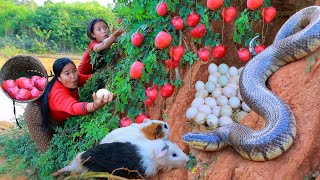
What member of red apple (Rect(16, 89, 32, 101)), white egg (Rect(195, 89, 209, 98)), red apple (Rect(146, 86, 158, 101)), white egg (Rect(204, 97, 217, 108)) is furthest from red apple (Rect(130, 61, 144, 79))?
red apple (Rect(16, 89, 32, 101))

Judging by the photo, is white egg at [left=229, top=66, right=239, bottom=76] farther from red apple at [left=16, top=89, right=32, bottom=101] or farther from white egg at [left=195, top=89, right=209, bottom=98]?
red apple at [left=16, top=89, right=32, bottom=101]

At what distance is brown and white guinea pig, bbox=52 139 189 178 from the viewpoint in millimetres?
2668

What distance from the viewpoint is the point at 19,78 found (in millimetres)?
5078

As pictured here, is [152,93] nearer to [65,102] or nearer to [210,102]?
[210,102]

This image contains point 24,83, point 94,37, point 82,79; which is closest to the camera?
point 24,83

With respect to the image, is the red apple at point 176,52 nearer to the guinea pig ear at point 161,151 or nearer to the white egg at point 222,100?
the white egg at point 222,100

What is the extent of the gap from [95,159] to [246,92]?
4.70ft

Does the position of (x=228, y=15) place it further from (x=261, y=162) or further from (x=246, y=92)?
(x=261, y=162)

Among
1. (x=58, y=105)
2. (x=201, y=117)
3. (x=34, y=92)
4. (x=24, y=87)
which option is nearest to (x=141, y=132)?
(x=201, y=117)

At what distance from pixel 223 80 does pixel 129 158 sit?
1630 millimetres

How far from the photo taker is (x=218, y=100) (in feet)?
12.6

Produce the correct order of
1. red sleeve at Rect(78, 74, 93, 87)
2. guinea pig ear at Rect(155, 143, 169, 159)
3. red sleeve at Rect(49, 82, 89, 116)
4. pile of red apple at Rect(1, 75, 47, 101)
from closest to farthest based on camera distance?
guinea pig ear at Rect(155, 143, 169, 159), red sleeve at Rect(49, 82, 89, 116), pile of red apple at Rect(1, 75, 47, 101), red sleeve at Rect(78, 74, 93, 87)

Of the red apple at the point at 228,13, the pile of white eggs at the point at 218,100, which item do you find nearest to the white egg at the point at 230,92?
the pile of white eggs at the point at 218,100

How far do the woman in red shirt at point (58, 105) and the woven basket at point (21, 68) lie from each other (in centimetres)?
33
